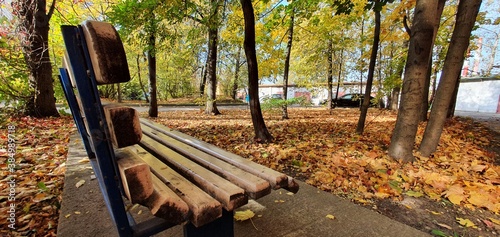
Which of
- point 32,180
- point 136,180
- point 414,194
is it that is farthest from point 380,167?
point 32,180

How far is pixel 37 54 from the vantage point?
5457 mm

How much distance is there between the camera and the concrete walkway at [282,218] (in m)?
1.73

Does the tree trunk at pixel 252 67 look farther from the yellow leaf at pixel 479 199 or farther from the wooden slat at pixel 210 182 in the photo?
the wooden slat at pixel 210 182

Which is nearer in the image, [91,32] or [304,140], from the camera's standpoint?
[91,32]

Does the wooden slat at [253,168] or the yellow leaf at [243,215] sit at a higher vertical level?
the wooden slat at [253,168]

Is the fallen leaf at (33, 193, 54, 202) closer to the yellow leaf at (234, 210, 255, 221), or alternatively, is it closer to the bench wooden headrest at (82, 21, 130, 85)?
the yellow leaf at (234, 210, 255, 221)

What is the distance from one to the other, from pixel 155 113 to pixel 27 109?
370cm

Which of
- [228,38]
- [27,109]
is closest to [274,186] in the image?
[27,109]

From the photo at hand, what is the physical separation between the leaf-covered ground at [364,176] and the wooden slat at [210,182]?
1180mm

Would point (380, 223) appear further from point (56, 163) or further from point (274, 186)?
point (56, 163)

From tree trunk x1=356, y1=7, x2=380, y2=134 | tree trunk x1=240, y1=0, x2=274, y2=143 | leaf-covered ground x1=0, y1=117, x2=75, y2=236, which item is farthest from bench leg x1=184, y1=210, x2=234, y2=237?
tree trunk x1=356, y1=7, x2=380, y2=134

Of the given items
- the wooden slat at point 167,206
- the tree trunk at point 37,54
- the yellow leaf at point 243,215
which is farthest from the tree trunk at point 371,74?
the tree trunk at point 37,54

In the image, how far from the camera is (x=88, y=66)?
824mm

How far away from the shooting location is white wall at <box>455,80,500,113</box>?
50.2 feet
